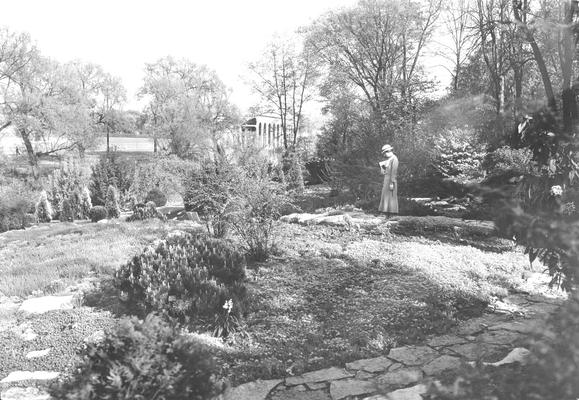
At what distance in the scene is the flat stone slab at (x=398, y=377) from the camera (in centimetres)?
310

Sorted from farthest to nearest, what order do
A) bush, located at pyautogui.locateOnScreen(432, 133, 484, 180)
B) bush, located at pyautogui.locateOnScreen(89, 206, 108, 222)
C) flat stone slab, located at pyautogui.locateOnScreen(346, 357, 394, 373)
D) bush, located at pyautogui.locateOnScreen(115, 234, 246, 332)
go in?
1. bush, located at pyautogui.locateOnScreen(89, 206, 108, 222)
2. bush, located at pyautogui.locateOnScreen(432, 133, 484, 180)
3. bush, located at pyautogui.locateOnScreen(115, 234, 246, 332)
4. flat stone slab, located at pyautogui.locateOnScreen(346, 357, 394, 373)

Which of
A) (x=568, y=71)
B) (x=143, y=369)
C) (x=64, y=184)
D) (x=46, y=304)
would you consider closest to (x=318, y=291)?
(x=46, y=304)

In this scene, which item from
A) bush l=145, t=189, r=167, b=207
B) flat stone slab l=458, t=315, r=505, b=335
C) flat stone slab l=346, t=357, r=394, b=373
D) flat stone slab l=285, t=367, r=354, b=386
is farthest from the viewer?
bush l=145, t=189, r=167, b=207

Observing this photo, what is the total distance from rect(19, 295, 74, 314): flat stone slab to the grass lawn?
20 cm

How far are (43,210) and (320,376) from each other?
13.0m

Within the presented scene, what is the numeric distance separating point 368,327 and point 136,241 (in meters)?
4.92

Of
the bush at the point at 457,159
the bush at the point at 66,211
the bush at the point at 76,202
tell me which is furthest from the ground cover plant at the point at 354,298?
the bush at the point at 66,211

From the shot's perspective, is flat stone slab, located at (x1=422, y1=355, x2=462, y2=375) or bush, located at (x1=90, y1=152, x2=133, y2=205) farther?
bush, located at (x1=90, y1=152, x2=133, y2=205)

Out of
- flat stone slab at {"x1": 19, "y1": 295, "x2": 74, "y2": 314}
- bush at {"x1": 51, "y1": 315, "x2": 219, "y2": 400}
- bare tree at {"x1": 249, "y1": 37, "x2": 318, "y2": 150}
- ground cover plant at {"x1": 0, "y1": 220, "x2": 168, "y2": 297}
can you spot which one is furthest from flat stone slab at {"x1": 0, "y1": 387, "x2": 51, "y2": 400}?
bare tree at {"x1": 249, "y1": 37, "x2": 318, "y2": 150}

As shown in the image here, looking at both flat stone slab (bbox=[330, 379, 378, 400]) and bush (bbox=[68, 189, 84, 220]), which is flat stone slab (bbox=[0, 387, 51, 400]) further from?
bush (bbox=[68, 189, 84, 220])

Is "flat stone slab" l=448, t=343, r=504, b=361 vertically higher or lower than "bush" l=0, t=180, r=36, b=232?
lower

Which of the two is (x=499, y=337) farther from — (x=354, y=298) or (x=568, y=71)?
(x=568, y=71)

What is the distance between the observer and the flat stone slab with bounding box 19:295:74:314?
465 centimetres

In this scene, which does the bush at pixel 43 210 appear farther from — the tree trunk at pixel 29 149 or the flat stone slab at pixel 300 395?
the tree trunk at pixel 29 149
